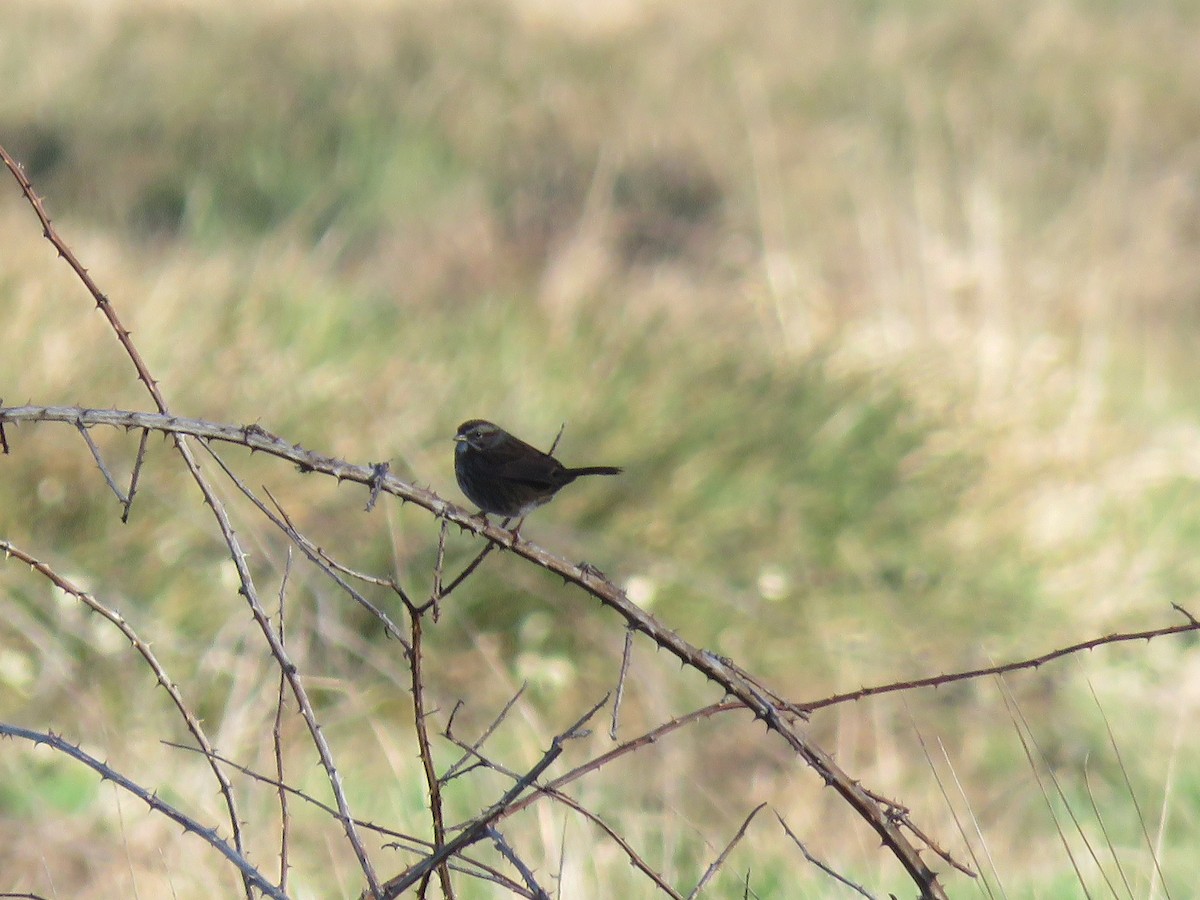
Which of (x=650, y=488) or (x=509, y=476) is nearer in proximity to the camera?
(x=509, y=476)

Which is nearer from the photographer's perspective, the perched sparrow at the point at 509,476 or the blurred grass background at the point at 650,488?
the perched sparrow at the point at 509,476

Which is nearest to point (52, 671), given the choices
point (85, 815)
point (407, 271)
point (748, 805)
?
point (85, 815)

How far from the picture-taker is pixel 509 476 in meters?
4.00

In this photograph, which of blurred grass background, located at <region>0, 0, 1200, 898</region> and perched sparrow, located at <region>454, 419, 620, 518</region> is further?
blurred grass background, located at <region>0, 0, 1200, 898</region>

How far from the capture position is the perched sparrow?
3.96m

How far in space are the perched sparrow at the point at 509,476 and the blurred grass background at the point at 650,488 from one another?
589 millimetres

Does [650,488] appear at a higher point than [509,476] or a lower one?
higher

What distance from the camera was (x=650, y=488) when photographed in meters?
5.83

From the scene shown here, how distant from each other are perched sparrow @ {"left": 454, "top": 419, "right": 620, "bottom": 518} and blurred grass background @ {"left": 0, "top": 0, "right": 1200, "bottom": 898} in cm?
59

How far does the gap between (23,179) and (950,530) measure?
474cm

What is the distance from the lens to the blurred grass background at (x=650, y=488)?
182 inches

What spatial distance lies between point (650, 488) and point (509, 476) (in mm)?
1885

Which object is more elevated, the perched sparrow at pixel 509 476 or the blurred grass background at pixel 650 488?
the blurred grass background at pixel 650 488

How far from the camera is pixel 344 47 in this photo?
48.3 ft
